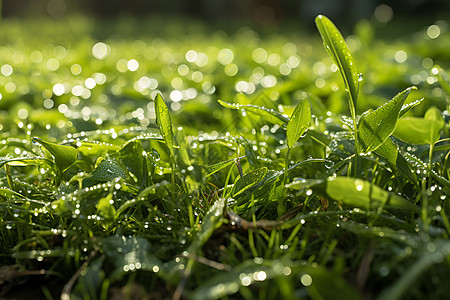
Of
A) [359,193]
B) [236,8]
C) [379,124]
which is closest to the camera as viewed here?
[359,193]

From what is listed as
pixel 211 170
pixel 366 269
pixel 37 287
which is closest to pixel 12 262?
pixel 37 287

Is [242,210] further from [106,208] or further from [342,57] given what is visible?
[342,57]

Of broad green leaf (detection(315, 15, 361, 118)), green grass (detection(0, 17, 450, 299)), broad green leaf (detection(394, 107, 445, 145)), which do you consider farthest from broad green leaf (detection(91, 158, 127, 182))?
broad green leaf (detection(394, 107, 445, 145))

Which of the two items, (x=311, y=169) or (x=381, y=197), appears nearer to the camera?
(x=381, y=197)

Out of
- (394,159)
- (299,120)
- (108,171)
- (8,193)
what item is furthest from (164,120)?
(394,159)

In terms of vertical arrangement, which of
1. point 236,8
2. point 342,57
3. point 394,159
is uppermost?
point 342,57

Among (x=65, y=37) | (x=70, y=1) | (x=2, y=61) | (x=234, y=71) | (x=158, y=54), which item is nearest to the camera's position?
(x=234, y=71)

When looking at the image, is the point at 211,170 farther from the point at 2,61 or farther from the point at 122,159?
the point at 2,61

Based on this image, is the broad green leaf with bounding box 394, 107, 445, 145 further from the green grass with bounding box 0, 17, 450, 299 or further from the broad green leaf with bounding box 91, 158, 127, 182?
the broad green leaf with bounding box 91, 158, 127, 182
